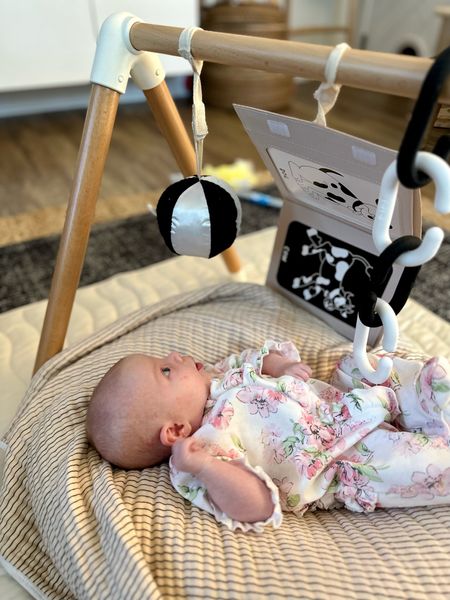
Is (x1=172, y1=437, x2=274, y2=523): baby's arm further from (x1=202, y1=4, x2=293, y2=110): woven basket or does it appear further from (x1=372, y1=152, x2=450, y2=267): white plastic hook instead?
(x1=202, y1=4, x2=293, y2=110): woven basket

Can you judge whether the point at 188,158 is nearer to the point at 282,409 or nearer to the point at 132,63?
the point at 132,63

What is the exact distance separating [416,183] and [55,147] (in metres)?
2.16

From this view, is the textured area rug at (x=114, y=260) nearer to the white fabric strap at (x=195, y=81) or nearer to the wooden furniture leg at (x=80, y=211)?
the wooden furniture leg at (x=80, y=211)

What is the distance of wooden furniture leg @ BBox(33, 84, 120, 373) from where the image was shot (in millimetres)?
872

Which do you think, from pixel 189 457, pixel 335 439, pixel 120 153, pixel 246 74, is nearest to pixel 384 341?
pixel 335 439

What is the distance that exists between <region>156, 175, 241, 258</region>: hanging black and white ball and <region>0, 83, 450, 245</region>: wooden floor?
1009 mm

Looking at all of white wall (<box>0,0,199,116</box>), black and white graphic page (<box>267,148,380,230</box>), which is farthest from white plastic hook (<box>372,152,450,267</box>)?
white wall (<box>0,0,199,116</box>)

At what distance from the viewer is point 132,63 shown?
878 millimetres

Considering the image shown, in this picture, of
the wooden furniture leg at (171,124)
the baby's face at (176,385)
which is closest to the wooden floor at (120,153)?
the wooden furniture leg at (171,124)

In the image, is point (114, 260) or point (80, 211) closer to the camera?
point (80, 211)

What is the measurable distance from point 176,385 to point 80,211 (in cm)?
35

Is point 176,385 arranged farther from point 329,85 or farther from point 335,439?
point 329,85

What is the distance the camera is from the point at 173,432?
774mm

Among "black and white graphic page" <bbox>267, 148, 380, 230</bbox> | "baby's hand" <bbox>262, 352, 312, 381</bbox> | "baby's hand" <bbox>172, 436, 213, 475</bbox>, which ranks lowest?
"baby's hand" <bbox>172, 436, 213, 475</bbox>
